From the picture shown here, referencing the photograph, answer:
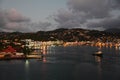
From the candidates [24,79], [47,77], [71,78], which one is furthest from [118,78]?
[24,79]

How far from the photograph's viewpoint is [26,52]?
110 metres

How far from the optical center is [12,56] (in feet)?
327

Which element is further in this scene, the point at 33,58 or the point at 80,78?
the point at 33,58

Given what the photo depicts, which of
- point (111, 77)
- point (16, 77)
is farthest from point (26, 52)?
point (111, 77)

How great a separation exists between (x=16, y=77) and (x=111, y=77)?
873 inches

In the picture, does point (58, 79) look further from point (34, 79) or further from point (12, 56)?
point (12, 56)

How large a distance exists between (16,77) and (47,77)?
23.9ft

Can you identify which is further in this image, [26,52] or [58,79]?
[26,52]

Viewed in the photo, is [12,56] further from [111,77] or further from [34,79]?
[111,77]

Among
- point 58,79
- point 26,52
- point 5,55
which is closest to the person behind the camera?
point 58,79

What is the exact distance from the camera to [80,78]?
2121 inches

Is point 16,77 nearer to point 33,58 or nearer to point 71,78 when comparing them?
point 71,78

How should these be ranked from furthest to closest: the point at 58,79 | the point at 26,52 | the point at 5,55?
the point at 26,52 < the point at 5,55 < the point at 58,79

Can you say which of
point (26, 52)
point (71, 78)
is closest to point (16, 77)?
point (71, 78)
